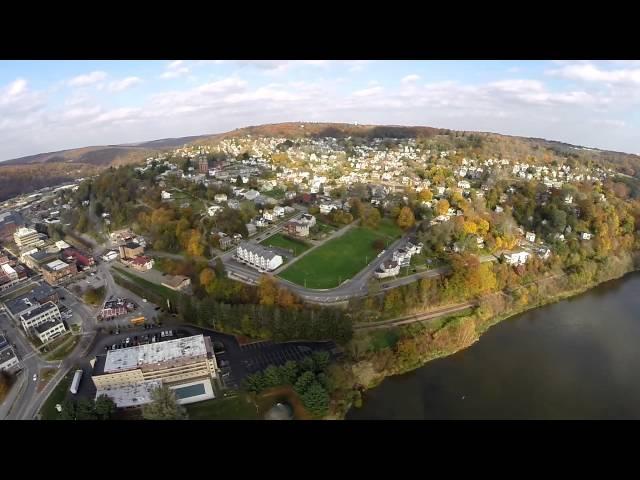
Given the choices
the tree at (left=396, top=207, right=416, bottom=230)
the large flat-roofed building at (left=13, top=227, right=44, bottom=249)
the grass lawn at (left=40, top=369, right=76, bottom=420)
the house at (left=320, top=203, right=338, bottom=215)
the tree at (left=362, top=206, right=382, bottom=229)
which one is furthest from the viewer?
the house at (left=320, top=203, right=338, bottom=215)

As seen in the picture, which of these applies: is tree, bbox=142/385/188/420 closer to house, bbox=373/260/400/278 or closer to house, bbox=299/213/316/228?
house, bbox=373/260/400/278

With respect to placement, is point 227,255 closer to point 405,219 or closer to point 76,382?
point 76,382

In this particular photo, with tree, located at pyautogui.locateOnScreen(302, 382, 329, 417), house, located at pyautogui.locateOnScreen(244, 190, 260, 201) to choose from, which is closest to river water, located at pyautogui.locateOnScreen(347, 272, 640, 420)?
tree, located at pyautogui.locateOnScreen(302, 382, 329, 417)

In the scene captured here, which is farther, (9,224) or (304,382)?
(9,224)

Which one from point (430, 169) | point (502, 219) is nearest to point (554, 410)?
point (502, 219)

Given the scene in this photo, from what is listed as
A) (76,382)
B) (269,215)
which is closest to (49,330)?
(76,382)
